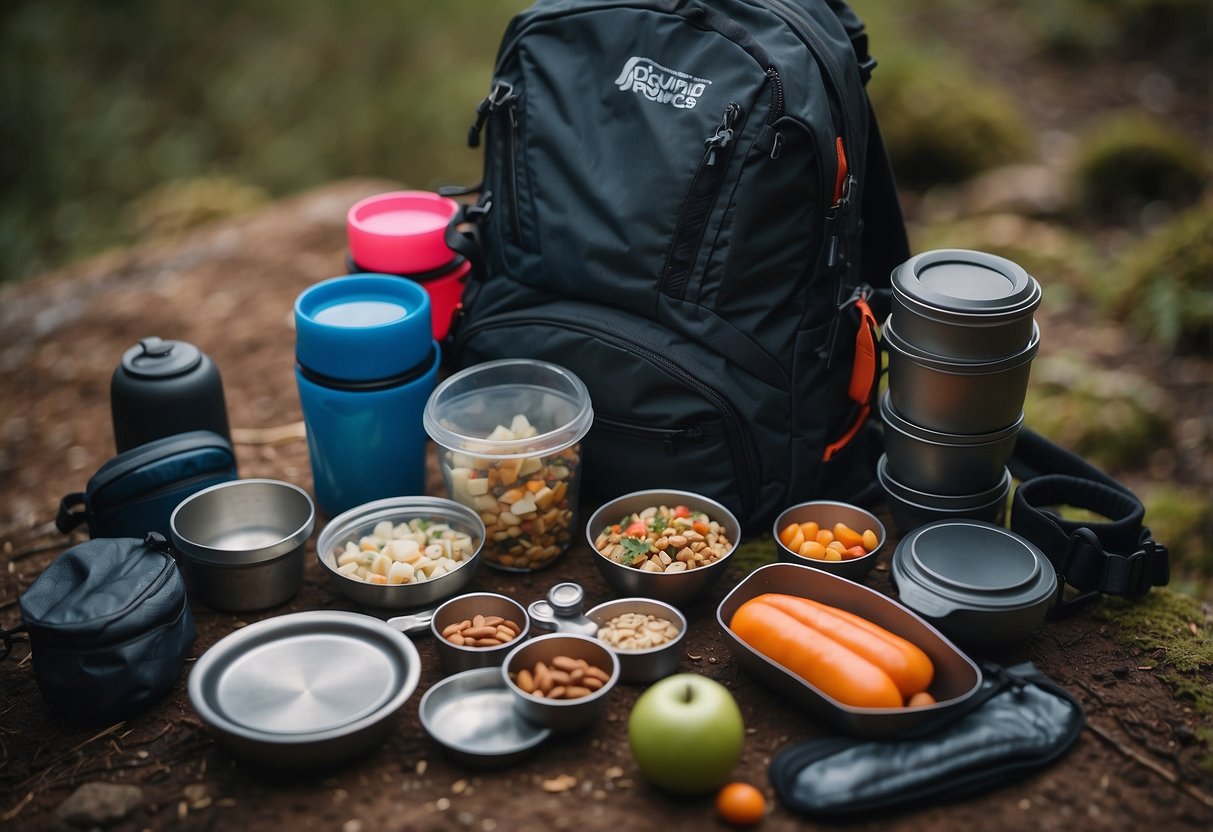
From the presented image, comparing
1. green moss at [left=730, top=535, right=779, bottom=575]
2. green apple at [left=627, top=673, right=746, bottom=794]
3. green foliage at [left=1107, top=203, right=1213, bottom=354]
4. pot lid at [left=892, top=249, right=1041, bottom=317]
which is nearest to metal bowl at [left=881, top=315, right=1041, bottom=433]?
pot lid at [left=892, top=249, right=1041, bottom=317]

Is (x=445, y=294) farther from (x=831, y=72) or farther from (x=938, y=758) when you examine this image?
(x=938, y=758)

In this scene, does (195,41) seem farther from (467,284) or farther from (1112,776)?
(1112,776)

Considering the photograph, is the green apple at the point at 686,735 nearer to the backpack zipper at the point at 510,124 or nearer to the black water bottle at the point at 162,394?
the backpack zipper at the point at 510,124

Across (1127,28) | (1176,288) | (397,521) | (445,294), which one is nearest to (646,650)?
(397,521)

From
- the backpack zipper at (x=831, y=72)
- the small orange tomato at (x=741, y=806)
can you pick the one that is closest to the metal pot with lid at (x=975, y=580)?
the small orange tomato at (x=741, y=806)

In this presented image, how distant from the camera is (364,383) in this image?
3293mm

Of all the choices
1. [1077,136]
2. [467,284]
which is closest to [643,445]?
[467,284]

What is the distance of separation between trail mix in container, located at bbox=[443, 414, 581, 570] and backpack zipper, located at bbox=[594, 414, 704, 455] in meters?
0.13

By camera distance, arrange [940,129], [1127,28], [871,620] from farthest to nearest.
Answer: [1127,28] < [940,129] < [871,620]

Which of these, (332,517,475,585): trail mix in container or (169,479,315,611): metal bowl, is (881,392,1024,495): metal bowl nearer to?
(332,517,475,585): trail mix in container

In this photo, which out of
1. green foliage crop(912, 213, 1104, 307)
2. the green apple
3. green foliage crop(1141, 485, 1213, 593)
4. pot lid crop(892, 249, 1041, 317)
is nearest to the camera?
the green apple

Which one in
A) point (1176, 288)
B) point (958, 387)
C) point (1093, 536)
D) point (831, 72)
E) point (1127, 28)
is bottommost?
point (1176, 288)

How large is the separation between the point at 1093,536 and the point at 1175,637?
1.28 ft

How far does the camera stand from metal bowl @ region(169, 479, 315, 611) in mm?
Answer: 3004
